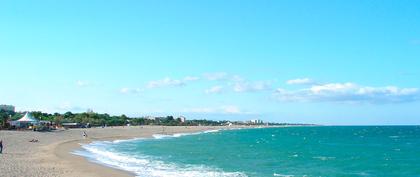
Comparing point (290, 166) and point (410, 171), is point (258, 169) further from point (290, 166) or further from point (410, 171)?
point (410, 171)

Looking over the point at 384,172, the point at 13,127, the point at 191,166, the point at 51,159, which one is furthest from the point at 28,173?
the point at 13,127

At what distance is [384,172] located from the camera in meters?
37.9

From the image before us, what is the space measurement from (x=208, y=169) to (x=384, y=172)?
13.7 m

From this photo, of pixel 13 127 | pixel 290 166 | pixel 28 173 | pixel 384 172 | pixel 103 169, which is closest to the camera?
pixel 28 173

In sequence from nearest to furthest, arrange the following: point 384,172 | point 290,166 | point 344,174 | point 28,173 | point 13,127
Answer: point 28,173
point 344,174
point 384,172
point 290,166
point 13,127

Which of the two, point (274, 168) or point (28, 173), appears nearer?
point (28, 173)

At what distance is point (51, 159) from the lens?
37.2 metres

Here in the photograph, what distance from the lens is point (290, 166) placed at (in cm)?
4041

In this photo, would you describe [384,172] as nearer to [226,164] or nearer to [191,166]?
[226,164]

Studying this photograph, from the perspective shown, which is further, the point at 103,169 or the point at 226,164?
the point at 226,164

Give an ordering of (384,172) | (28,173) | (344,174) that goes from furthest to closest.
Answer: (384,172)
(344,174)
(28,173)

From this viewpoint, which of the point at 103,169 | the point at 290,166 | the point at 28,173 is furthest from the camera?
the point at 290,166

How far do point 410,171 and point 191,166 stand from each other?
17145 mm

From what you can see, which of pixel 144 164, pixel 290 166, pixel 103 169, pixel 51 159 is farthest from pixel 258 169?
pixel 51 159
